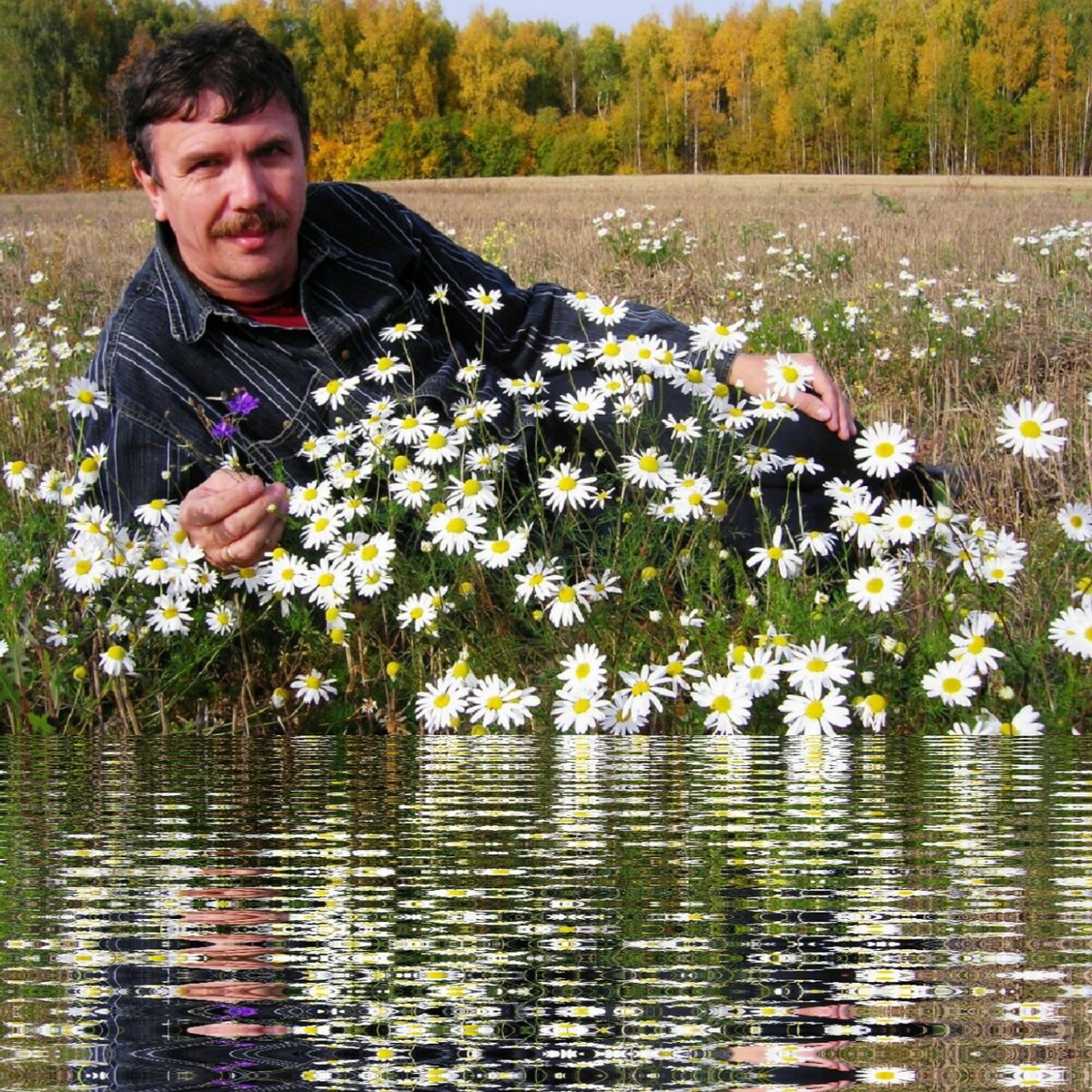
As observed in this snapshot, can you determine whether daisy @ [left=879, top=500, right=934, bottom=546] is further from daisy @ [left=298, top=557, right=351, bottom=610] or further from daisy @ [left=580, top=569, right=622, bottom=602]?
daisy @ [left=298, top=557, right=351, bottom=610]

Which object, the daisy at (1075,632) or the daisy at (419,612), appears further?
the daisy at (419,612)

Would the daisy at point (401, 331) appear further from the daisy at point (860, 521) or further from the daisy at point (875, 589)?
the daisy at point (875, 589)

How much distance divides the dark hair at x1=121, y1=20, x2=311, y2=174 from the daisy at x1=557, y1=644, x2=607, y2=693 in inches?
76.6

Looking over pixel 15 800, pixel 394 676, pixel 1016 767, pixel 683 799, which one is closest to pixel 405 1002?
pixel 683 799

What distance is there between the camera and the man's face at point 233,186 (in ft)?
11.0

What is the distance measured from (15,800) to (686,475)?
175 cm

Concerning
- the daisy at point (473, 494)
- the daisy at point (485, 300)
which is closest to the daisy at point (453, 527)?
the daisy at point (473, 494)

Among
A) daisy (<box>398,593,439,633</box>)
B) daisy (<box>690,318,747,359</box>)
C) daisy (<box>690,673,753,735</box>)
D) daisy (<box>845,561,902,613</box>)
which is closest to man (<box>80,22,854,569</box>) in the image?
daisy (<box>690,318,747,359</box>)

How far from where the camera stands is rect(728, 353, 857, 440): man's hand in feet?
10.6

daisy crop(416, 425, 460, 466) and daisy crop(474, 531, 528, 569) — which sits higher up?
daisy crop(416, 425, 460, 466)

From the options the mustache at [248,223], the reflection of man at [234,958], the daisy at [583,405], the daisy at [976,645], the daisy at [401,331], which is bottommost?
the reflection of man at [234,958]

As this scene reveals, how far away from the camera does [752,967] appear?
25.7 inches

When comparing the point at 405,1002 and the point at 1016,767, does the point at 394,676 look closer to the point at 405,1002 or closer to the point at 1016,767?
the point at 1016,767

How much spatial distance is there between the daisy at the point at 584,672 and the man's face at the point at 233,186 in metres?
1.70
